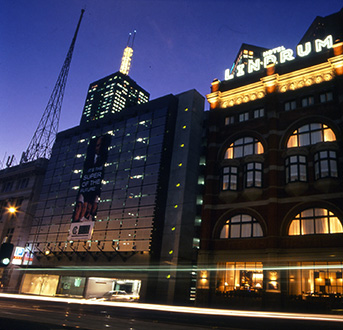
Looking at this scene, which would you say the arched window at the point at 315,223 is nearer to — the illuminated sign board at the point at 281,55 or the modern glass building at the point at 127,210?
the modern glass building at the point at 127,210

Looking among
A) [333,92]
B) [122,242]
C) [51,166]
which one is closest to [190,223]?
[122,242]

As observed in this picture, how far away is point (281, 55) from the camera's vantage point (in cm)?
4794

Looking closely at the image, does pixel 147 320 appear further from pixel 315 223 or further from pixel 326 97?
pixel 326 97

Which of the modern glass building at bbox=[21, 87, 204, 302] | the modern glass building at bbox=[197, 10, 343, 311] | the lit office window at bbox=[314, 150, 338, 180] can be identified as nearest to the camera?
the modern glass building at bbox=[197, 10, 343, 311]

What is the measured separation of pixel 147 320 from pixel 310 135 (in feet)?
104

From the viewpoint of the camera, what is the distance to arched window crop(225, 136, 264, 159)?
4491cm

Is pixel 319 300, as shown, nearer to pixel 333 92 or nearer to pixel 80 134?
pixel 333 92

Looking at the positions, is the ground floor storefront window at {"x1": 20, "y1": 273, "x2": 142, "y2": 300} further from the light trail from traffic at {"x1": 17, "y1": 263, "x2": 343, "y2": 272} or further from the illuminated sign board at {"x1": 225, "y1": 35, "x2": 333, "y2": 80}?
the illuminated sign board at {"x1": 225, "y1": 35, "x2": 333, "y2": 80}

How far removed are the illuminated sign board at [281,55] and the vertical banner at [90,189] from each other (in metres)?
27.4

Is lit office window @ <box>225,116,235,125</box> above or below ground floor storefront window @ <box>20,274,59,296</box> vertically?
above

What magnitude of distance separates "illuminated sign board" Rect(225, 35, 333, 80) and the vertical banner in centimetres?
2745

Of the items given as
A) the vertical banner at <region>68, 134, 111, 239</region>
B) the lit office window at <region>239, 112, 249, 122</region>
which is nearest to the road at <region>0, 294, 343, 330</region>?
the vertical banner at <region>68, 134, 111, 239</region>

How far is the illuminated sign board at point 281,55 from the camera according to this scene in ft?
149

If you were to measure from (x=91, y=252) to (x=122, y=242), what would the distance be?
662 cm
